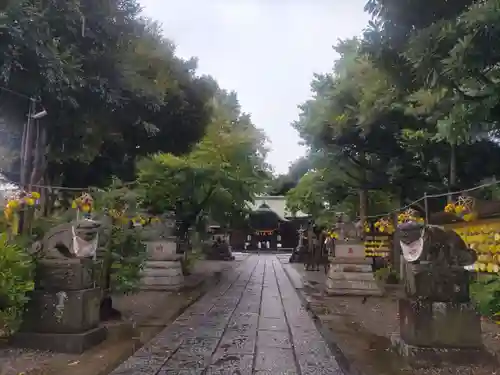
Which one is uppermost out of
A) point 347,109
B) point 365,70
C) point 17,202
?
point 365,70

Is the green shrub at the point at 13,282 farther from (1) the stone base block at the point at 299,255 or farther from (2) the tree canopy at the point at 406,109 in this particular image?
(1) the stone base block at the point at 299,255

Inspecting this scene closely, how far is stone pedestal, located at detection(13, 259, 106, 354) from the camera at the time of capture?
6664mm

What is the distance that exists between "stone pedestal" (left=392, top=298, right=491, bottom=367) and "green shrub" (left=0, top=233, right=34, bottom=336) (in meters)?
5.12

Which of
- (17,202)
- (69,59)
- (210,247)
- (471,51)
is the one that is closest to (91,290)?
(17,202)

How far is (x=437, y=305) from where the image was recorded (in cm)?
634

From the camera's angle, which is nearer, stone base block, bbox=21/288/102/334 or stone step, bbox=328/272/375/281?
stone base block, bbox=21/288/102/334

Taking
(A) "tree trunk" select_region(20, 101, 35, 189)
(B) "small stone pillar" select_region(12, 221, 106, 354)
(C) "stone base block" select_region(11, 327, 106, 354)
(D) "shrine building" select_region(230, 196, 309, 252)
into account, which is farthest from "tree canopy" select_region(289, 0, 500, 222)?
(D) "shrine building" select_region(230, 196, 309, 252)

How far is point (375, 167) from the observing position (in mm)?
18828

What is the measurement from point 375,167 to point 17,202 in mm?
13618

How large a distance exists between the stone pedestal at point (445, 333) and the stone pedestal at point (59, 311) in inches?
172

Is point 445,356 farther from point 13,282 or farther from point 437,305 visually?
point 13,282

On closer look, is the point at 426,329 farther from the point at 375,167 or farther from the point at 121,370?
the point at 375,167

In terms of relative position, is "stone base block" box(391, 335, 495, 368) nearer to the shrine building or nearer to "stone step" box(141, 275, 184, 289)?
"stone step" box(141, 275, 184, 289)

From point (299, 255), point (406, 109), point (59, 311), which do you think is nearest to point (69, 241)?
point (59, 311)
